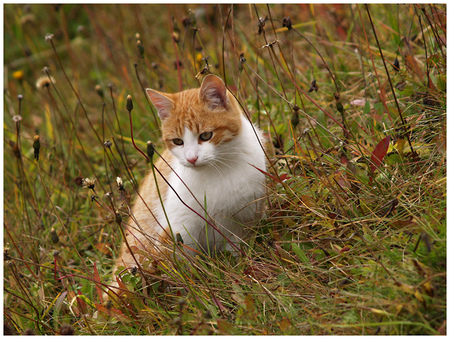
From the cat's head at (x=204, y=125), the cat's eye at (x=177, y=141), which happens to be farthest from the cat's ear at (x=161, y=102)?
the cat's eye at (x=177, y=141)

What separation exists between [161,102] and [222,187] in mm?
659

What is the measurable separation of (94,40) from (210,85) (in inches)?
180

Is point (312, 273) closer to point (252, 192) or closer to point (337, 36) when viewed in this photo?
point (252, 192)

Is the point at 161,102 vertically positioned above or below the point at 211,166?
above

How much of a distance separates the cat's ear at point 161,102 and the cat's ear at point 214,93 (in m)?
0.23

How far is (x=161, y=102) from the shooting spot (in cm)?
276

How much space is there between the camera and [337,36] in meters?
4.11

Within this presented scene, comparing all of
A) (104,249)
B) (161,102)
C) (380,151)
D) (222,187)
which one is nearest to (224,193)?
(222,187)

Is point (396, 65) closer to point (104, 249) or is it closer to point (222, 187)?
point (222, 187)

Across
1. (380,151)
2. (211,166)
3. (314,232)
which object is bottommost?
(314,232)

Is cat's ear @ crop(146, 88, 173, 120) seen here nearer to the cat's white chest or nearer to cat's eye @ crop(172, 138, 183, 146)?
cat's eye @ crop(172, 138, 183, 146)

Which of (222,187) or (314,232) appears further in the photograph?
(222,187)

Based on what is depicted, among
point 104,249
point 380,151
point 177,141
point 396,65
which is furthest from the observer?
point 104,249

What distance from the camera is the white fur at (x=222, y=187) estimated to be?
8.54 ft
